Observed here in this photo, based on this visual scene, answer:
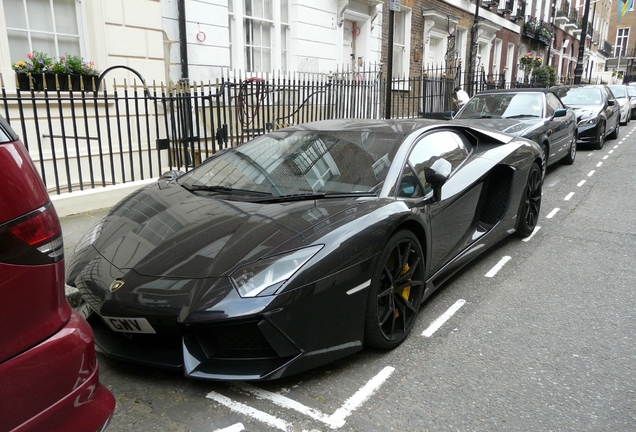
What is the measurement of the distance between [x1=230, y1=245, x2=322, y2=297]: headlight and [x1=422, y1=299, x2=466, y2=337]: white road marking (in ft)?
4.01

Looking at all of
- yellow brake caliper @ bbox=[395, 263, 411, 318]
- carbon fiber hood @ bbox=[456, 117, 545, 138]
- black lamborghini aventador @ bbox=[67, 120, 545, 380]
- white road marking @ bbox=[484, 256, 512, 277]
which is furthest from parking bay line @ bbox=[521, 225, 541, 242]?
yellow brake caliper @ bbox=[395, 263, 411, 318]

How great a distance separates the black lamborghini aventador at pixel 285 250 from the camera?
2365mm

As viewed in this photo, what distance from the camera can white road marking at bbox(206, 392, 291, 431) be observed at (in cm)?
232

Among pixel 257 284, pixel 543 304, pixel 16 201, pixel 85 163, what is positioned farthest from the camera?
pixel 85 163

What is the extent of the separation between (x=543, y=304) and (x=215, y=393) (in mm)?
2517

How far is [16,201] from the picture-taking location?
1.47 m

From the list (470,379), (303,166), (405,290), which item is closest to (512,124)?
(303,166)

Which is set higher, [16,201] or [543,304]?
[16,201]

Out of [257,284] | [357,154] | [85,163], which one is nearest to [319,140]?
[357,154]

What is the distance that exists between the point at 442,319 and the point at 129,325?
2.10m

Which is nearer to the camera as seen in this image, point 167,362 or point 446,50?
point 167,362

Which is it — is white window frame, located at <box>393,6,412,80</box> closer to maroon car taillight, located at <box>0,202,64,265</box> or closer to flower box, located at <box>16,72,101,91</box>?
flower box, located at <box>16,72,101,91</box>

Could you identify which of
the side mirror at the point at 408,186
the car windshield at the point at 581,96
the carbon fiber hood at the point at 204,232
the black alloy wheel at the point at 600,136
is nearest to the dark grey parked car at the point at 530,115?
the black alloy wheel at the point at 600,136

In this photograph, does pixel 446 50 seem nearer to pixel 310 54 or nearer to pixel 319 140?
pixel 310 54
